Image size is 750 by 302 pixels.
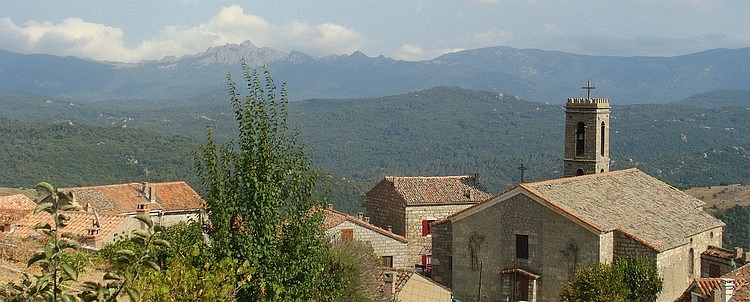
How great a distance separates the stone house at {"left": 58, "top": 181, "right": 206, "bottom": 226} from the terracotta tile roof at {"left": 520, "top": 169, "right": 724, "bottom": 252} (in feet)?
77.8

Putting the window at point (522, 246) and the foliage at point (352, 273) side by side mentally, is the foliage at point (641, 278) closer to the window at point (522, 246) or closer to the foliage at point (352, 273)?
the window at point (522, 246)

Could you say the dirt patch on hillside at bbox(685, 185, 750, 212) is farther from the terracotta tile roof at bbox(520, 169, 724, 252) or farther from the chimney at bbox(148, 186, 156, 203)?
the chimney at bbox(148, 186, 156, 203)

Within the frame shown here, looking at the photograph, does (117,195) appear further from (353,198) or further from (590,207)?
(353,198)

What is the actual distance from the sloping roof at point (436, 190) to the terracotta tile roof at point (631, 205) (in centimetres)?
959

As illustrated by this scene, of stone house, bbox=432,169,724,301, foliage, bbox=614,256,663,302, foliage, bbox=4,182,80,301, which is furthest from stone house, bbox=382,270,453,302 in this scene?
foliage, bbox=4,182,80,301

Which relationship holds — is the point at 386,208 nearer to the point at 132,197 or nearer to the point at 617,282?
the point at 132,197

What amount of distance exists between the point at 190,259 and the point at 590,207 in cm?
2040

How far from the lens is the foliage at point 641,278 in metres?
28.9

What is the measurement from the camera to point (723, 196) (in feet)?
254

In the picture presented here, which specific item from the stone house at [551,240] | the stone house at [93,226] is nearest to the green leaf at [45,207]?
the stone house at [93,226]

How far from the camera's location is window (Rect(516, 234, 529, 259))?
102ft

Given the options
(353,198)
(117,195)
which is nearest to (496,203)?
(117,195)

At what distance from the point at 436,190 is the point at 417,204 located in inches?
75.6

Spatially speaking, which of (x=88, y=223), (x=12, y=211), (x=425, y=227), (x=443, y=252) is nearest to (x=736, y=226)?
(x=425, y=227)
